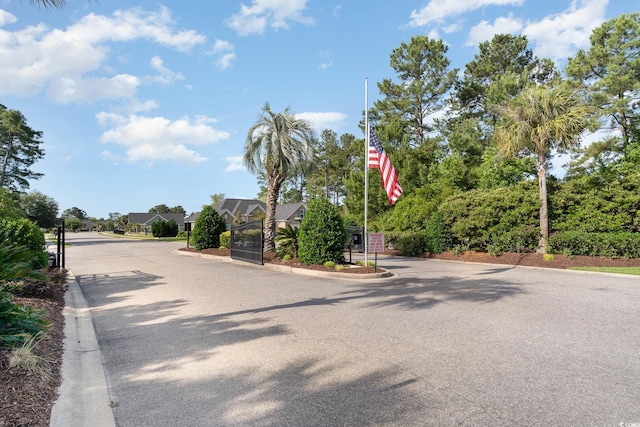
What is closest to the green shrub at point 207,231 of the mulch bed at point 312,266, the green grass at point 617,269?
the mulch bed at point 312,266

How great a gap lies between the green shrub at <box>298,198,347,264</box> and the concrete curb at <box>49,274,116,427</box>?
7201 millimetres

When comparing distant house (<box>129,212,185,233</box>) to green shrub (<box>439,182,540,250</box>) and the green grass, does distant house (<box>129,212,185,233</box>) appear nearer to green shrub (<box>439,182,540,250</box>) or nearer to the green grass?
green shrub (<box>439,182,540,250</box>)

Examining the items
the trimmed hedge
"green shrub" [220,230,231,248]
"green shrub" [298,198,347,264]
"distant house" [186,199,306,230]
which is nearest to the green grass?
the trimmed hedge

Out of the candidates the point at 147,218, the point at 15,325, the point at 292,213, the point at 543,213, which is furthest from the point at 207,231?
the point at 147,218

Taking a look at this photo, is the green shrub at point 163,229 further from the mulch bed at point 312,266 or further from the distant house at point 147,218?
the mulch bed at point 312,266

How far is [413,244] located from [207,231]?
1144cm

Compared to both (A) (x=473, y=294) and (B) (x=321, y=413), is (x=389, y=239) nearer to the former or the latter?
(A) (x=473, y=294)

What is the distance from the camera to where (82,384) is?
3.67 m

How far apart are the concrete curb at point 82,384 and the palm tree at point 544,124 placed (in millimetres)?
16176

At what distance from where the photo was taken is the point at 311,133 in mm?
16781

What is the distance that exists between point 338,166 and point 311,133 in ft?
114

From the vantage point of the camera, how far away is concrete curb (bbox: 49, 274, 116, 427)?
9.78 feet

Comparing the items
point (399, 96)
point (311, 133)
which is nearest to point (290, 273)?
point (311, 133)

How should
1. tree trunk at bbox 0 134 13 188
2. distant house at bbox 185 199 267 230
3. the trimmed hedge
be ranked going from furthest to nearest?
1. distant house at bbox 185 199 267 230
2. tree trunk at bbox 0 134 13 188
3. the trimmed hedge
